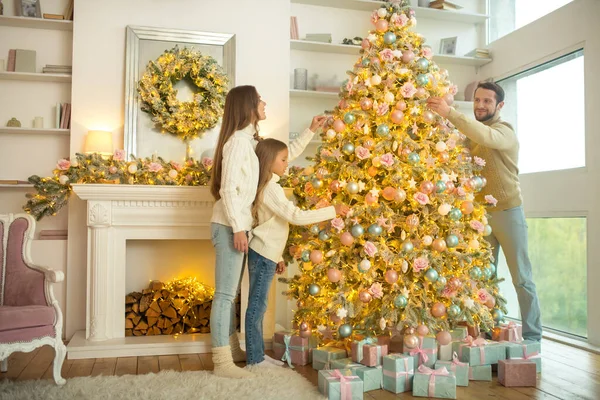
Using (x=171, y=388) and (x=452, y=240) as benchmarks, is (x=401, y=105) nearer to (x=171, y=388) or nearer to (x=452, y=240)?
(x=452, y=240)

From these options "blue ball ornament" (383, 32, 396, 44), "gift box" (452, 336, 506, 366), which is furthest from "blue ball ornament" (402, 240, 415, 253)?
"blue ball ornament" (383, 32, 396, 44)

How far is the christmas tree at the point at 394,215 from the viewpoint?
3053 millimetres

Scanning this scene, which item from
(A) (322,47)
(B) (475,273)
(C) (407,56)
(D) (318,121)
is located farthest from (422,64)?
(A) (322,47)

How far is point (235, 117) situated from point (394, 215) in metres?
1.03

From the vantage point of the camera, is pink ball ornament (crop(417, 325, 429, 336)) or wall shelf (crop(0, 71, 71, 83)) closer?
pink ball ornament (crop(417, 325, 429, 336))

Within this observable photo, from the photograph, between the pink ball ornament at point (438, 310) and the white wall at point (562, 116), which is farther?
the white wall at point (562, 116)

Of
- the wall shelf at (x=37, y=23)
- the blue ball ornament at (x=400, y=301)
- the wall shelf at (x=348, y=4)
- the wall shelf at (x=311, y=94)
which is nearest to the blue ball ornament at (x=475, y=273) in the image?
the blue ball ornament at (x=400, y=301)

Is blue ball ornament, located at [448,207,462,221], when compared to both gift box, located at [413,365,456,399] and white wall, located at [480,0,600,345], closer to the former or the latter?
gift box, located at [413,365,456,399]

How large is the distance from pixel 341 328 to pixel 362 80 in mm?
1425

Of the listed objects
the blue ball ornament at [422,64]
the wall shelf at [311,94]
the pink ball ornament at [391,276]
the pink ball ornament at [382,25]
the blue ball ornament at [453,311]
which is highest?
the pink ball ornament at [382,25]

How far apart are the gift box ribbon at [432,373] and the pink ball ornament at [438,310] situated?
→ 0.31 metres

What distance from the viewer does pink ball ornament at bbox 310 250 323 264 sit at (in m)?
3.16

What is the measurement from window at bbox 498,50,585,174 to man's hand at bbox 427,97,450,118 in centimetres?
153

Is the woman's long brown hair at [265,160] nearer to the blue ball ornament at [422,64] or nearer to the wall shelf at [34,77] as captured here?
the blue ball ornament at [422,64]
